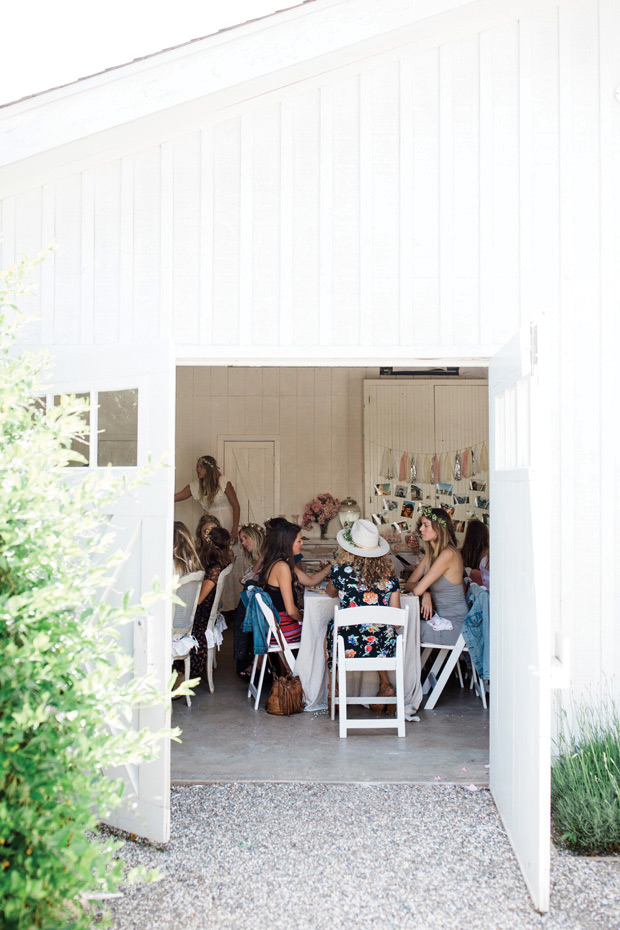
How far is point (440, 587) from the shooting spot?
5.25 metres

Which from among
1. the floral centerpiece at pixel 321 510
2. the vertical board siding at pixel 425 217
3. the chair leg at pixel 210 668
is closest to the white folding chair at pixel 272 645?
the chair leg at pixel 210 668

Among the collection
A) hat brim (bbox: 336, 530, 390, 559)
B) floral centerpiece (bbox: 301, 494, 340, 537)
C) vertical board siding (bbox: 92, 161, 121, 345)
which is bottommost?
hat brim (bbox: 336, 530, 390, 559)

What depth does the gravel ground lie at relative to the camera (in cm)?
268

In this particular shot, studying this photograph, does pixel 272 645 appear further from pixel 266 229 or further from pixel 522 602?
pixel 266 229

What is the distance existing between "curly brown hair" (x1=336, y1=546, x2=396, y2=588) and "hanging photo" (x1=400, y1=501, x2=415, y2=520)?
3.71 meters

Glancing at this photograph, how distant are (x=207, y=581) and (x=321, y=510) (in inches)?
121

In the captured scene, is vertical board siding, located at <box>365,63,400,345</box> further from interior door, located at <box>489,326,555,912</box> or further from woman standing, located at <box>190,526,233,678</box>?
woman standing, located at <box>190,526,233,678</box>

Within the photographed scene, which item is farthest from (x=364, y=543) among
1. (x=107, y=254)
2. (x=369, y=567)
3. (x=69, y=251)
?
(x=69, y=251)

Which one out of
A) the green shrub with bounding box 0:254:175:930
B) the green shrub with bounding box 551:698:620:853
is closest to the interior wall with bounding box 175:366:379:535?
the green shrub with bounding box 551:698:620:853

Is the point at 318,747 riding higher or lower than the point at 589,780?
lower

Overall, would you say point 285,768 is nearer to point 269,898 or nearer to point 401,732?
point 401,732

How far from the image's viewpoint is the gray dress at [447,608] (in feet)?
16.9

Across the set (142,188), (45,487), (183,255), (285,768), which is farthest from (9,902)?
(142,188)

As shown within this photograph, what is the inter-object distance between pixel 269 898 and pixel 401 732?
189 centimetres
